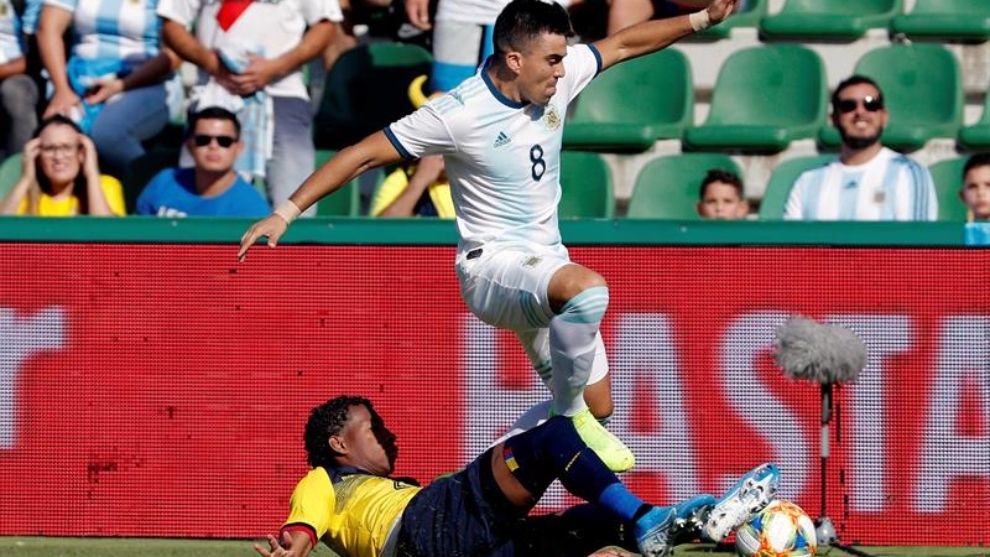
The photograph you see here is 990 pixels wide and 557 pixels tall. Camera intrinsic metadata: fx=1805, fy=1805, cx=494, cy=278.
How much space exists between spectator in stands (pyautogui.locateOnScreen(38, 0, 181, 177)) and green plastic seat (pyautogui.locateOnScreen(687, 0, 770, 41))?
332cm

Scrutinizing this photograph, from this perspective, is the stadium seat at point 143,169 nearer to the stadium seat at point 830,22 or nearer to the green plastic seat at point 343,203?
the green plastic seat at point 343,203

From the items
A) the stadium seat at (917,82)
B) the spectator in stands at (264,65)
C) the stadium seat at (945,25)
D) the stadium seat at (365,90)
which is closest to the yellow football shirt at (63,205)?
the spectator in stands at (264,65)

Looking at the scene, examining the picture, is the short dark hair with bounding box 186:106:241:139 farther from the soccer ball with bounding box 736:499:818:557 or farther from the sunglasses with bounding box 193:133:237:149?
the soccer ball with bounding box 736:499:818:557

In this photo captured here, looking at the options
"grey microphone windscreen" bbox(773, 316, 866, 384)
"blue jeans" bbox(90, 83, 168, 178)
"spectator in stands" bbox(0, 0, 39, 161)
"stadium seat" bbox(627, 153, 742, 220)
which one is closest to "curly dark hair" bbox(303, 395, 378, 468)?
"grey microphone windscreen" bbox(773, 316, 866, 384)

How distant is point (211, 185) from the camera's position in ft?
31.4

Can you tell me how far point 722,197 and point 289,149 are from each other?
2.51 meters

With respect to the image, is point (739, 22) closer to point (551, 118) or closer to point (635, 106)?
point (635, 106)

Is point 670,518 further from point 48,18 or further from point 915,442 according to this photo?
point 48,18

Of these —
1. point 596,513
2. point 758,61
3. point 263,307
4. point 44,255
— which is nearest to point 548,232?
point 596,513

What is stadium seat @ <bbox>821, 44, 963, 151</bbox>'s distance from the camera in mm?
10867

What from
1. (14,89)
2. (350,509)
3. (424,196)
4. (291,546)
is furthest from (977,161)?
(14,89)

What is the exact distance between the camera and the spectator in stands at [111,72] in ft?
34.7

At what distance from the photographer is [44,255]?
28.1 feet

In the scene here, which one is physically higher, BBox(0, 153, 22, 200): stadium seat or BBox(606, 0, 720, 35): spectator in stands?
BBox(606, 0, 720, 35): spectator in stands
